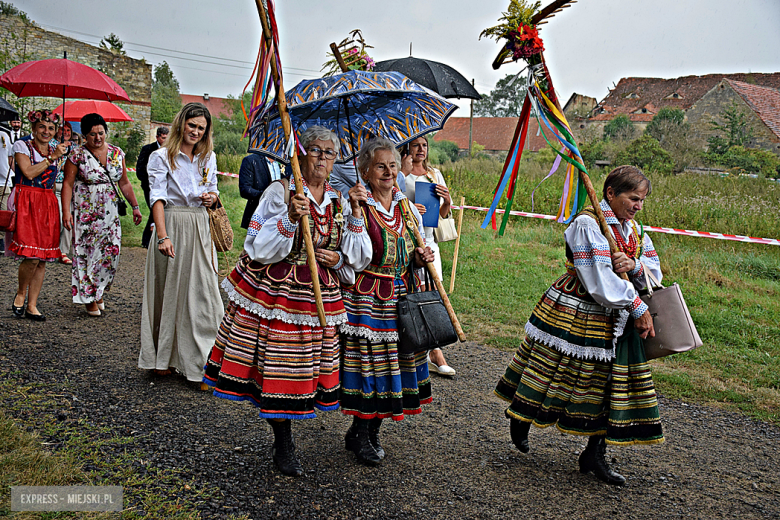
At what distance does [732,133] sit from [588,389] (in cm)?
2875

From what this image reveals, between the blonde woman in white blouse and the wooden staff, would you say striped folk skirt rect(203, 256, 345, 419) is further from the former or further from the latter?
the blonde woman in white blouse

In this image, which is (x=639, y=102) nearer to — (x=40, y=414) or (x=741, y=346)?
(x=741, y=346)

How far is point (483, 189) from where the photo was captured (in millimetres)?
16141

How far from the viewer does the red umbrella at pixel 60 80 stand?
7324mm

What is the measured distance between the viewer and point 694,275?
351 inches

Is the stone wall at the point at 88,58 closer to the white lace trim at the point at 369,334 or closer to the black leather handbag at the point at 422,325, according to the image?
the white lace trim at the point at 369,334

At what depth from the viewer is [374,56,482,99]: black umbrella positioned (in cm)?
629

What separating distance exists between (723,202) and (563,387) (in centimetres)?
1070

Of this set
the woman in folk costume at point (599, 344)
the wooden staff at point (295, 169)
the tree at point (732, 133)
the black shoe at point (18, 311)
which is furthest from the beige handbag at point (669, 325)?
the tree at point (732, 133)

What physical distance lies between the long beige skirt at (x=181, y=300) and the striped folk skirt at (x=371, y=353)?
1.72m

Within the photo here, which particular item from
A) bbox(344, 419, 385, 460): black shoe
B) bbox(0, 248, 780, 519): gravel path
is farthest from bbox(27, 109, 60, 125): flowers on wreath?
bbox(344, 419, 385, 460): black shoe

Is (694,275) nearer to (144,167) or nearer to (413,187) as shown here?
(413,187)

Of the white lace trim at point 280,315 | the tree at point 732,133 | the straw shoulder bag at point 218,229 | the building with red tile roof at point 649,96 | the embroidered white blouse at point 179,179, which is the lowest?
the white lace trim at point 280,315

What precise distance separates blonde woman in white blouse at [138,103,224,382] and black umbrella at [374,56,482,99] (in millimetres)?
2289
